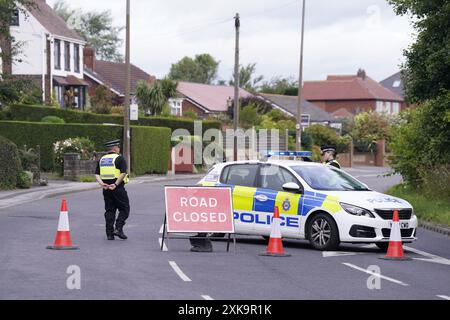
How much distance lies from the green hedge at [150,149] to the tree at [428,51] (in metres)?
25.1

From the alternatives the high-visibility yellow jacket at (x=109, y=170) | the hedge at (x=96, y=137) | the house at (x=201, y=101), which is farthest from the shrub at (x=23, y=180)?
the house at (x=201, y=101)

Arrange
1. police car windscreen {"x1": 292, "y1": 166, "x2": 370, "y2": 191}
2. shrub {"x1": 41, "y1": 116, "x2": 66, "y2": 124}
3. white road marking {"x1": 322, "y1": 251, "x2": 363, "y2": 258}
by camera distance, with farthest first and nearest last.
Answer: shrub {"x1": 41, "y1": 116, "x2": 66, "y2": 124}
police car windscreen {"x1": 292, "y1": 166, "x2": 370, "y2": 191}
white road marking {"x1": 322, "y1": 251, "x2": 363, "y2": 258}

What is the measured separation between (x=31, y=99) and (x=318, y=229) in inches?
1544

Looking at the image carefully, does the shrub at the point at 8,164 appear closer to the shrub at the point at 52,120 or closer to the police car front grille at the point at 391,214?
the shrub at the point at 52,120

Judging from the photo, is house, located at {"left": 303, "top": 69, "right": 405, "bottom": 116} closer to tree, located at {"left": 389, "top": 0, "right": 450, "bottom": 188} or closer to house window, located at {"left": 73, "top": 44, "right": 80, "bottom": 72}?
house window, located at {"left": 73, "top": 44, "right": 80, "bottom": 72}

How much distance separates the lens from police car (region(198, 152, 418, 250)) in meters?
17.8

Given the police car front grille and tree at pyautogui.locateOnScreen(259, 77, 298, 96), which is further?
tree at pyautogui.locateOnScreen(259, 77, 298, 96)

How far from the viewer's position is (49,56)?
66312 millimetres

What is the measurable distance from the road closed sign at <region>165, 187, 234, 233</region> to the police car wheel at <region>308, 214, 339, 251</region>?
149cm

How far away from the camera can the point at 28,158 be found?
36.8m

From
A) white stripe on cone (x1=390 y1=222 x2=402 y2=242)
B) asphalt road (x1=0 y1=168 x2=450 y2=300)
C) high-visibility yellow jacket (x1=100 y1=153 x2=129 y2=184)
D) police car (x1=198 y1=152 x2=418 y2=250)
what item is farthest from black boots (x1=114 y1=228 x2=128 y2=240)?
white stripe on cone (x1=390 y1=222 x2=402 y2=242)
